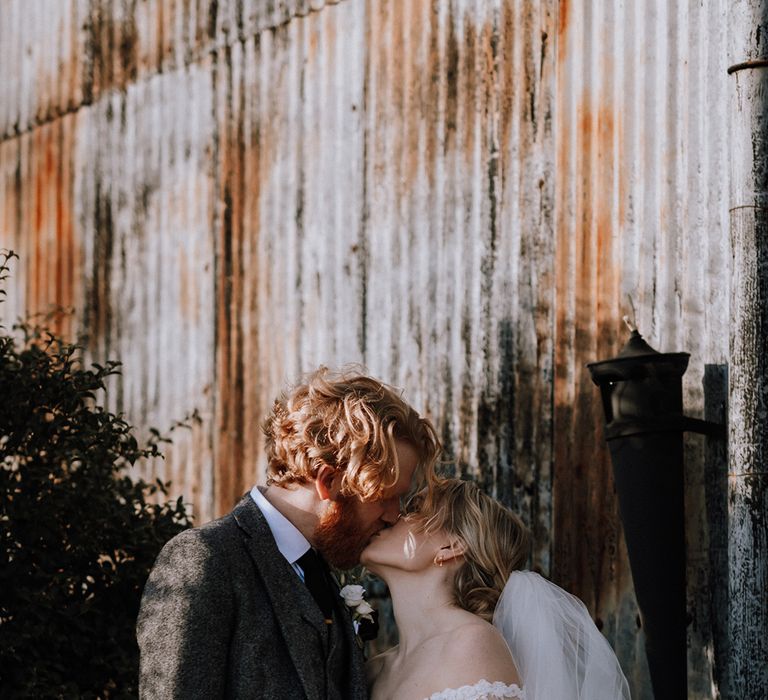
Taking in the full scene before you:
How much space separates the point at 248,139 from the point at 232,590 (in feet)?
14.4

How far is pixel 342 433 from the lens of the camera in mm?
3676

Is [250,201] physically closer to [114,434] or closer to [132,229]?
[132,229]

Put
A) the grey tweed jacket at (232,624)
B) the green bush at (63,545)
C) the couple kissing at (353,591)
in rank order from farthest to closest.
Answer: the green bush at (63,545) < the couple kissing at (353,591) < the grey tweed jacket at (232,624)

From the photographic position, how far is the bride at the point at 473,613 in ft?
12.5

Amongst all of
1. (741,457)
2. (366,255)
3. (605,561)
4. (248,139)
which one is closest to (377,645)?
(605,561)

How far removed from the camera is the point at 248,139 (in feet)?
23.8

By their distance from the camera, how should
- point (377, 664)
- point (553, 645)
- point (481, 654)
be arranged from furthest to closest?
1. point (377, 664)
2. point (553, 645)
3. point (481, 654)

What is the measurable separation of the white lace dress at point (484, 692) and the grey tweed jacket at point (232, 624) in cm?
28

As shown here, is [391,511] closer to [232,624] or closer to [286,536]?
[286,536]

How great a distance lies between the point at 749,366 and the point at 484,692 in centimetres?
148

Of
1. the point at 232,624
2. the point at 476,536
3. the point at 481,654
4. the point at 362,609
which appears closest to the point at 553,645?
the point at 481,654

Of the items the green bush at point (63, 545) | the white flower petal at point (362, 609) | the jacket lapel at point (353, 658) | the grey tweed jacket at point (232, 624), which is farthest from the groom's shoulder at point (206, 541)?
the green bush at point (63, 545)

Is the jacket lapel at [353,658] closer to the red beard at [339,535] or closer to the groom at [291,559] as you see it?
the groom at [291,559]

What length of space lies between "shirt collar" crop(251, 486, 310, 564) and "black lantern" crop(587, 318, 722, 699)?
1414 mm
